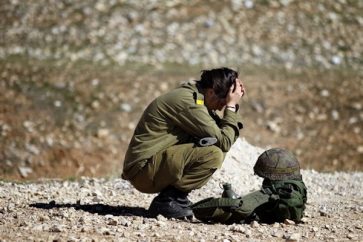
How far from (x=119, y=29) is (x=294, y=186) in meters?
19.2

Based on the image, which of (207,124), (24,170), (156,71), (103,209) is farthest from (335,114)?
(207,124)

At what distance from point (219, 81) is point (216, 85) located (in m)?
0.05

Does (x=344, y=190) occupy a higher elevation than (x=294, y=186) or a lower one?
lower

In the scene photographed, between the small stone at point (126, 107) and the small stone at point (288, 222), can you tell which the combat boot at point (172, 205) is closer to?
the small stone at point (288, 222)

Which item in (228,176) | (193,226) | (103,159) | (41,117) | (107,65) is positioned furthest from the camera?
(107,65)

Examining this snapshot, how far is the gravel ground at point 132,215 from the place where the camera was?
775 cm

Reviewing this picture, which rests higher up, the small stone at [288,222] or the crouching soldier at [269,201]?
the crouching soldier at [269,201]

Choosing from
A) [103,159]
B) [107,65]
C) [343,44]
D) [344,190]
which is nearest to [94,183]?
[344,190]

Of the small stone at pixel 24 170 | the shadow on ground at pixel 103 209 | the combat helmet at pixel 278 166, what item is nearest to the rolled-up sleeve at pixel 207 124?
the combat helmet at pixel 278 166

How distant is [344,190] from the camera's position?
11.9 metres

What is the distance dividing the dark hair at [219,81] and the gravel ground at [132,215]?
1327 millimetres

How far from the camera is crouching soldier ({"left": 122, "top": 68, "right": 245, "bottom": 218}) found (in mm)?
8273

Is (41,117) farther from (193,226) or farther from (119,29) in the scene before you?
(193,226)

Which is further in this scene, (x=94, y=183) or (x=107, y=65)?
(x=107, y=65)
